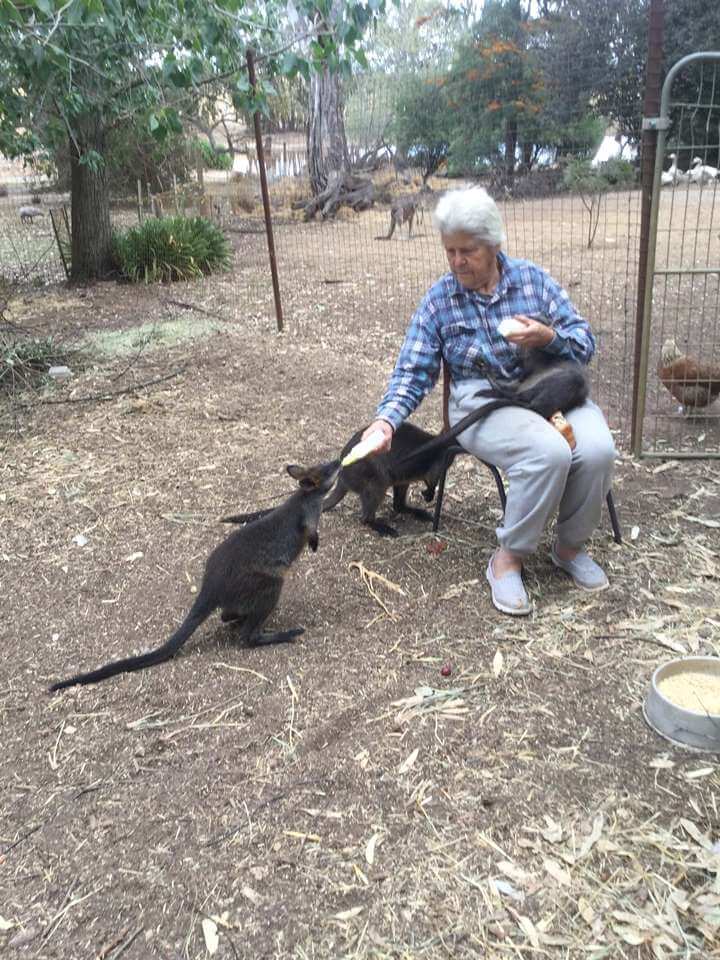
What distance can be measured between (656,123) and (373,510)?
270 centimetres

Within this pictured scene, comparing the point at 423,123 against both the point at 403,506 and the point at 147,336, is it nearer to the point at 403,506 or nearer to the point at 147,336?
the point at 147,336

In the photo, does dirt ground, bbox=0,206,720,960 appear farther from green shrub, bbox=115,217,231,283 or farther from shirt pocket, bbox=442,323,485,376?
green shrub, bbox=115,217,231,283

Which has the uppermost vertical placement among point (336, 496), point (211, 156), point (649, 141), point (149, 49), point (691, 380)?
point (149, 49)

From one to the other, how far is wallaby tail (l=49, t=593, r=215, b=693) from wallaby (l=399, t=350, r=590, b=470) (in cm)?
147

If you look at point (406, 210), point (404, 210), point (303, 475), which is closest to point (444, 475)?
point (303, 475)

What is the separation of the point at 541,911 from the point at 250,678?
4.76 ft

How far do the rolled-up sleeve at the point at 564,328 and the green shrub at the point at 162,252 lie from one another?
27.7ft

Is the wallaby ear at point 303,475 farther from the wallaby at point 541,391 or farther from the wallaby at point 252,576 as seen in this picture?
the wallaby at point 541,391

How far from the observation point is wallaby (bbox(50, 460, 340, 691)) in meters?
3.21

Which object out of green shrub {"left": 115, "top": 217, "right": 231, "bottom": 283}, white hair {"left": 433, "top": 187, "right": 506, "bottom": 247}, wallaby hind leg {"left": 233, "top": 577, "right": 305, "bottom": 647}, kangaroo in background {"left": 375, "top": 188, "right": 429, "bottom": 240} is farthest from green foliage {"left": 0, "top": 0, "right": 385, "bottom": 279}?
kangaroo in background {"left": 375, "top": 188, "right": 429, "bottom": 240}

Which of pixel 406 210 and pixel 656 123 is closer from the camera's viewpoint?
pixel 656 123

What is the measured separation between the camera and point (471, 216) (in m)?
3.41

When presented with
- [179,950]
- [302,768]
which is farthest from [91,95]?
[179,950]

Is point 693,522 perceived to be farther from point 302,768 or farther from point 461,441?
point 302,768
